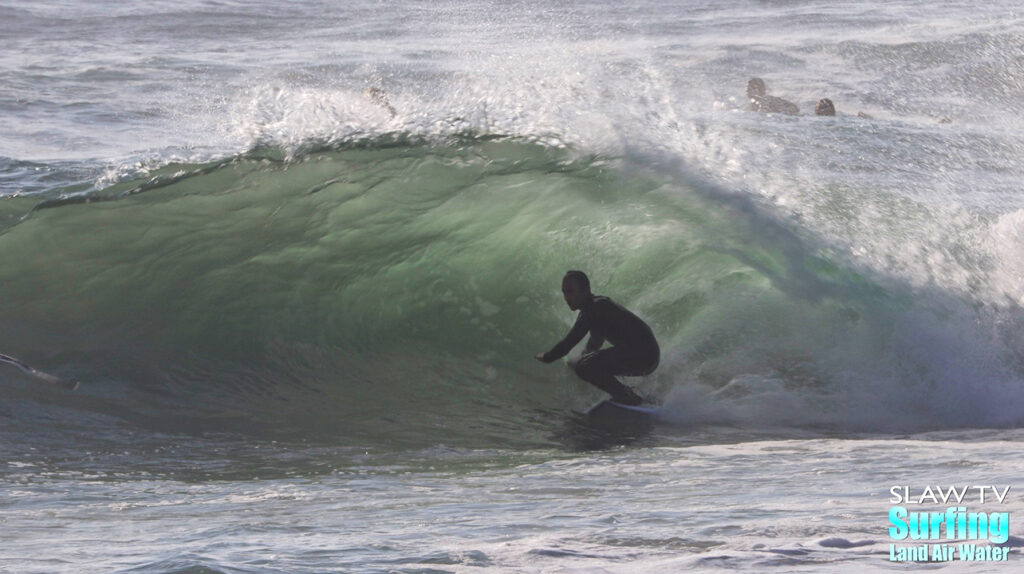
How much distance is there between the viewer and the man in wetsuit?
254 inches

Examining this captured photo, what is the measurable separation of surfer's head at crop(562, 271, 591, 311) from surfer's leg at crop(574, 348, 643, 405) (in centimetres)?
31

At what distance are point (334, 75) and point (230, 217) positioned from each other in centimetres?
1194

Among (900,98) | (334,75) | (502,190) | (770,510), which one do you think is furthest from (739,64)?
(770,510)

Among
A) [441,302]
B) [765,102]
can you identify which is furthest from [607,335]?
[765,102]

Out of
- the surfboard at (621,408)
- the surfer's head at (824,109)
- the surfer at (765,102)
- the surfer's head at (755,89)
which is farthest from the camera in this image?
the surfer's head at (755,89)

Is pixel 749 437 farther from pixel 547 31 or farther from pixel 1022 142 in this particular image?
pixel 547 31

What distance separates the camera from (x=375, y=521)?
423 cm

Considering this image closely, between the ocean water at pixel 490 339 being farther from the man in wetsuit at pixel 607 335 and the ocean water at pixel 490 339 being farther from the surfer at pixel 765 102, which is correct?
the surfer at pixel 765 102

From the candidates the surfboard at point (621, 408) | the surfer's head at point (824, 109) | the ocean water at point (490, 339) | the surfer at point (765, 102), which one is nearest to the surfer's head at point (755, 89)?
the surfer at point (765, 102)

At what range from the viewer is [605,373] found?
6.55 m

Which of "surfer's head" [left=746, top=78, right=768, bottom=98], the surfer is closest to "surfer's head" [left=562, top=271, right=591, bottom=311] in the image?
the surfer

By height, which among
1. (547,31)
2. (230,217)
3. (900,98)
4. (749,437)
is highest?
(547,31)

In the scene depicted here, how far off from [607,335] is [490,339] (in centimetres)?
137

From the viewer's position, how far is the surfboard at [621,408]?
21.8 feet
